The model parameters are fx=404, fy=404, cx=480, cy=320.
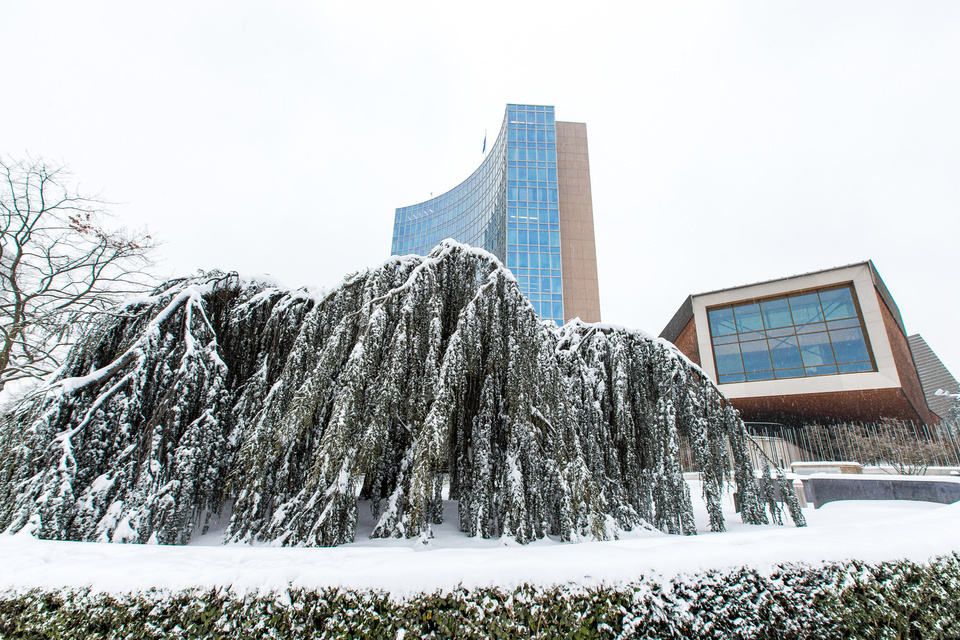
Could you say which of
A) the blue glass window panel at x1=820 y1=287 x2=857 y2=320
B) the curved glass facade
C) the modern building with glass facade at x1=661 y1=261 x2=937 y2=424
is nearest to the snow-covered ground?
the modern building with glass facade at x1=661 y1=261 x2=937 y2=424

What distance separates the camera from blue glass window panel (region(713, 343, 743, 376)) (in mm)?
21062

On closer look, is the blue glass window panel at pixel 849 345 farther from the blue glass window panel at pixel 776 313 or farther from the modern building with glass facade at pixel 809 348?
the blue glass window panel at pixel 776 313

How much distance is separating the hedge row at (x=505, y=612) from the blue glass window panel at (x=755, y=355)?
71.1ft

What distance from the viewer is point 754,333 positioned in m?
21.0

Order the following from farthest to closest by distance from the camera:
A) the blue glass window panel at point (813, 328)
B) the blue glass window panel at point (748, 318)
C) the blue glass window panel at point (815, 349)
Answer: the blue glass window panel at point (748, 318) → the blue glass window panel at point (813, 328) → the blue glass window panel at point (815, 349)

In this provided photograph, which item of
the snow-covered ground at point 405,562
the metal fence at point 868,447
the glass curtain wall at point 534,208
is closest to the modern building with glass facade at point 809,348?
the metal fence at point 868,447

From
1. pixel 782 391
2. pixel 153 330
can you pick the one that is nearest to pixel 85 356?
pixel 153 330

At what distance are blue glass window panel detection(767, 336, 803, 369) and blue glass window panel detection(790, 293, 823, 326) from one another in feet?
3.48

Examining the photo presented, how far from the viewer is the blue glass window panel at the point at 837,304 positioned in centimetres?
1916

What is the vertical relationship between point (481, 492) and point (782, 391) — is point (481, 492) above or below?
below

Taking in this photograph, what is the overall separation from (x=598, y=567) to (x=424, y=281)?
290 centimetres

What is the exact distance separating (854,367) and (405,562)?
24.1 metres

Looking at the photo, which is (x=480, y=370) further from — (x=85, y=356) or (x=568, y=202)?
(x=568, y=202)

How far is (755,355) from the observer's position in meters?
20.8
